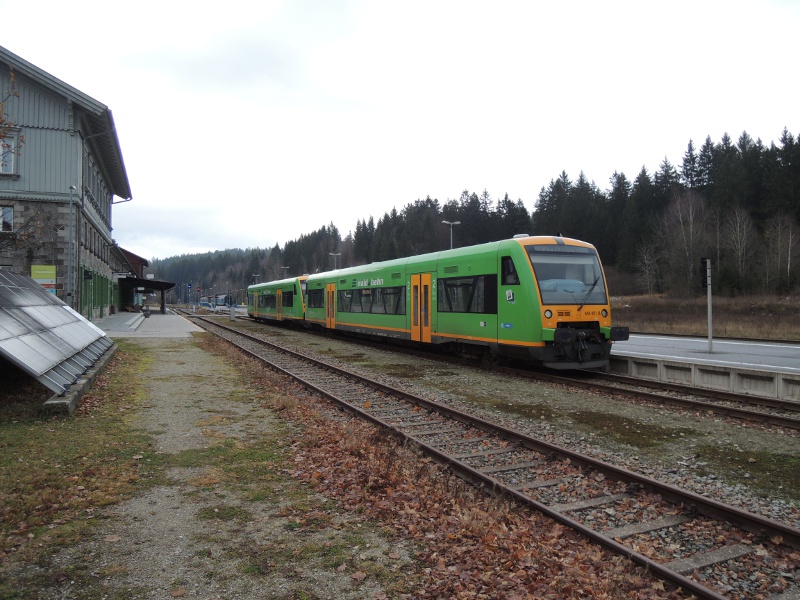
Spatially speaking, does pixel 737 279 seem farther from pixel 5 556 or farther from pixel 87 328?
pixel 5 556

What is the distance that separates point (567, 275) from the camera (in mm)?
12602

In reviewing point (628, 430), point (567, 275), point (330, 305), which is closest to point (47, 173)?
point (330, 305)

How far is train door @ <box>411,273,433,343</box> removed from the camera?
54.4ft

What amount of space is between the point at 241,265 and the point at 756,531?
196 m

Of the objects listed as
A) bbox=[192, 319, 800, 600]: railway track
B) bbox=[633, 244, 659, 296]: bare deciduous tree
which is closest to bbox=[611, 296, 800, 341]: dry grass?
bbox=[633, 244, 659, 296]: bare deciduous tree

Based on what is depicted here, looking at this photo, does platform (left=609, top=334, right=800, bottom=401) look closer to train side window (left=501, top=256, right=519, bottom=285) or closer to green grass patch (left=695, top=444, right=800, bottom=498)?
train side window (left=501, top=256, right=519, bottom=285)

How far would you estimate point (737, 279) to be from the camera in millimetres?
49094

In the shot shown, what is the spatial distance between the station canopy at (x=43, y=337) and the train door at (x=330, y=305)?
1080cm

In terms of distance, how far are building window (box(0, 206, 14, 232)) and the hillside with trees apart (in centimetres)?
3428

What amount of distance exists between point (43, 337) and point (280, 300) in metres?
24.8

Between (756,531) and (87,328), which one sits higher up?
(87,328)

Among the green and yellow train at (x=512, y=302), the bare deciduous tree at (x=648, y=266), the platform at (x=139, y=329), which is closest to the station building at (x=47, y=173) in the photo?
the platform at (x=139, y=329)

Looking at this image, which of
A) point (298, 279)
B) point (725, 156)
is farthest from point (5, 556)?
point (725, 156)

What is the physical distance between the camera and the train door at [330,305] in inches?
982
